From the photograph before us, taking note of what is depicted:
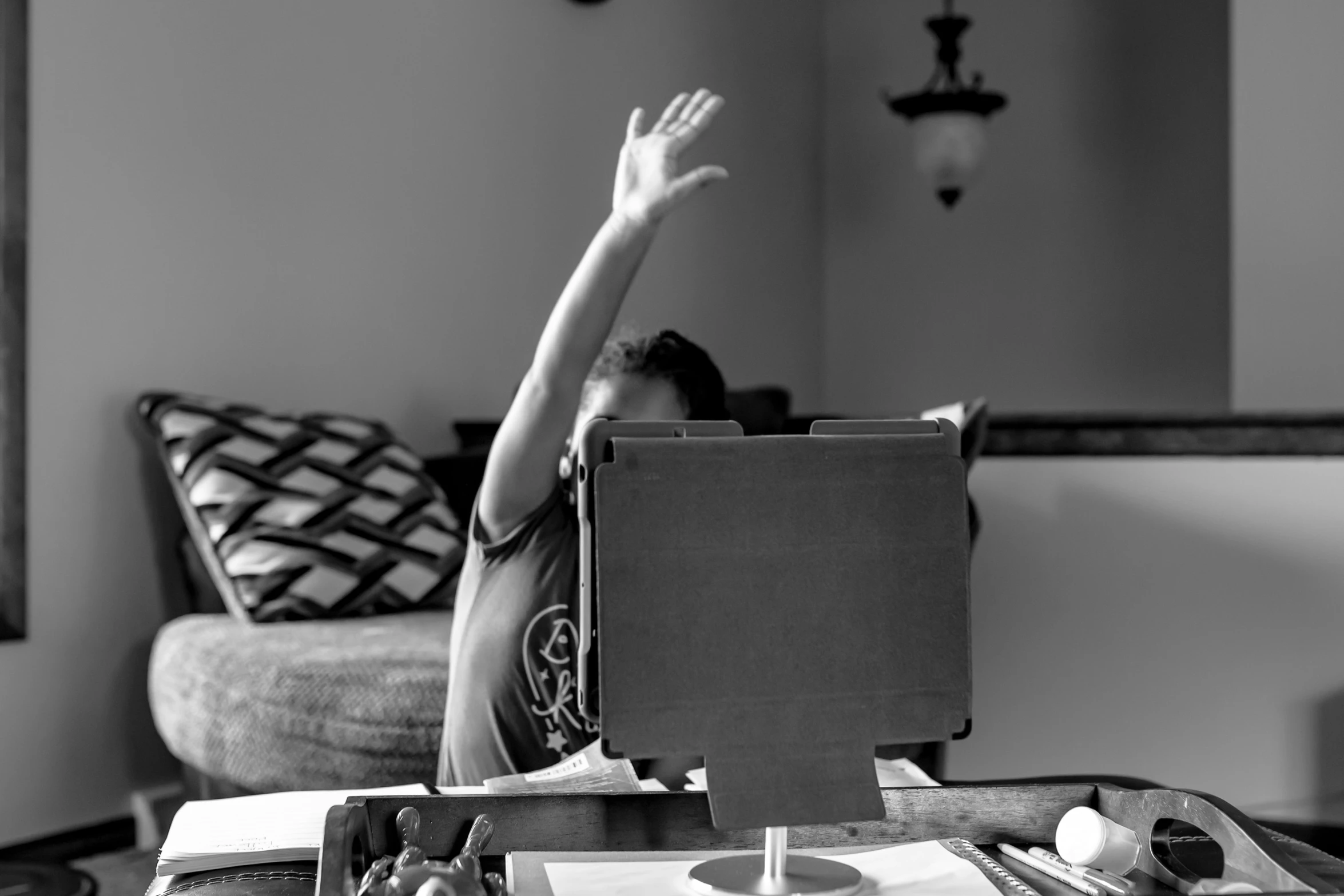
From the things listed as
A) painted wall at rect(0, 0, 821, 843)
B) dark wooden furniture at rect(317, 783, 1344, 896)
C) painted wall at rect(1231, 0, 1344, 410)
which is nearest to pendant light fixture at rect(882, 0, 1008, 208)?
painted wall at rect(0, 0, 821, 843)

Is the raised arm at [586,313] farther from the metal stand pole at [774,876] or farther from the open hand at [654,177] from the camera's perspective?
the metal stand pole at [774,876]

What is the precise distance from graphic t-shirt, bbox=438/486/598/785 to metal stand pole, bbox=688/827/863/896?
A: 2.46 feet

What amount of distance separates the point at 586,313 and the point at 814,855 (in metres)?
0.68

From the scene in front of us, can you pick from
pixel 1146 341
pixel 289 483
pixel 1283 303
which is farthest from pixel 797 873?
pixel 1146 341

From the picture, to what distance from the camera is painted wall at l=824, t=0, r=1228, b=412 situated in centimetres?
444

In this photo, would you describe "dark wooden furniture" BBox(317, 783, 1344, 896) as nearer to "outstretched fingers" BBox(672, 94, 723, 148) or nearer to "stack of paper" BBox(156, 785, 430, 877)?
"stack of paper" BBox(156, 785, 430, 877)

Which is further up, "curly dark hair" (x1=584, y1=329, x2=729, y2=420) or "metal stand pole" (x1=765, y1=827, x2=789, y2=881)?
"curly dark hair" (x1=584, y1=329, x2=729, y2=420)

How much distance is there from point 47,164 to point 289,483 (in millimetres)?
654

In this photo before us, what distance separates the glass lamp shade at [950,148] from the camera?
13.6 feet

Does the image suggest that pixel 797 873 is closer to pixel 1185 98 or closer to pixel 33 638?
pixel 33 638

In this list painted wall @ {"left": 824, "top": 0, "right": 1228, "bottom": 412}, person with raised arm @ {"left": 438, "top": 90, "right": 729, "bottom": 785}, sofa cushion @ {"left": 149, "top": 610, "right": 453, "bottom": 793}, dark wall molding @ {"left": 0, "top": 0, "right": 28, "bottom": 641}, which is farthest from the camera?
painted wall @ {"left": 824, "top": 0, "right": 1228, "bottom": 412}

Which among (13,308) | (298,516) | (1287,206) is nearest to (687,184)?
(298,516)

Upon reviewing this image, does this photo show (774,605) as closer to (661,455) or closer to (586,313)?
(661,455)

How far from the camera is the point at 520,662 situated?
1372mm
